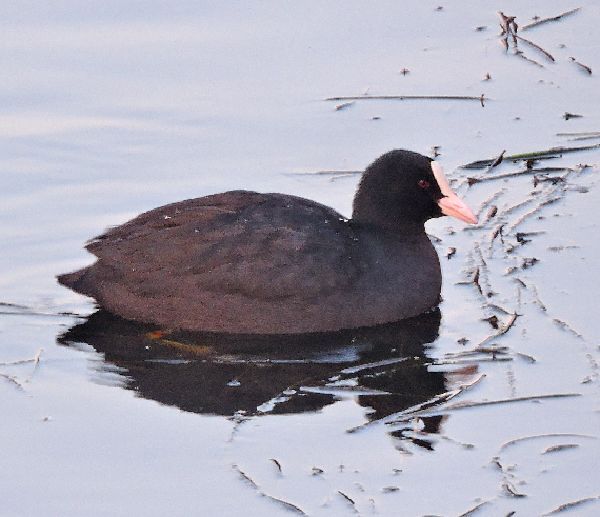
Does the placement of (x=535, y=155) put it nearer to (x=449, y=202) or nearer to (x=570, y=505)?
(x=449, y=202)

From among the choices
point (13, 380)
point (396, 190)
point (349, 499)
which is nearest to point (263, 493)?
point (349, 499)

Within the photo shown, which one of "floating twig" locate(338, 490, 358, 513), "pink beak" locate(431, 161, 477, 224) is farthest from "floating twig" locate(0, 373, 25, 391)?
"pink beak" locate(431, 161, 477, 224)

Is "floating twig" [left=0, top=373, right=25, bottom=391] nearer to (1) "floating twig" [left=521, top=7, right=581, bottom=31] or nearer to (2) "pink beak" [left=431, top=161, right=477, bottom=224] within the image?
(2) "pink beak" [left=431, top=161, right=477, bottom=224]

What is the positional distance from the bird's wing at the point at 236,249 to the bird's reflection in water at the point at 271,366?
25 centimetres

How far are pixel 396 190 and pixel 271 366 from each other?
56.7 inches

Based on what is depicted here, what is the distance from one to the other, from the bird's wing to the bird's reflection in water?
251mm

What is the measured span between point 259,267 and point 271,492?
2075 millimetres

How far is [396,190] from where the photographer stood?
829 cm

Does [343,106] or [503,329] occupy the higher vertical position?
[343,106]

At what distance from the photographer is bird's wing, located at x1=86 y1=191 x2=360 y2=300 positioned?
7.74 m

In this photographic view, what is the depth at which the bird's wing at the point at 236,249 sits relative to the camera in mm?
7738

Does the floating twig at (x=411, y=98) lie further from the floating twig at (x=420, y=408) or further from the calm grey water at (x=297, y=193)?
the floating twig at (x=420, y=408)

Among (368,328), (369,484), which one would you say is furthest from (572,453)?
(368,328)

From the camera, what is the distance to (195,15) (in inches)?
462
